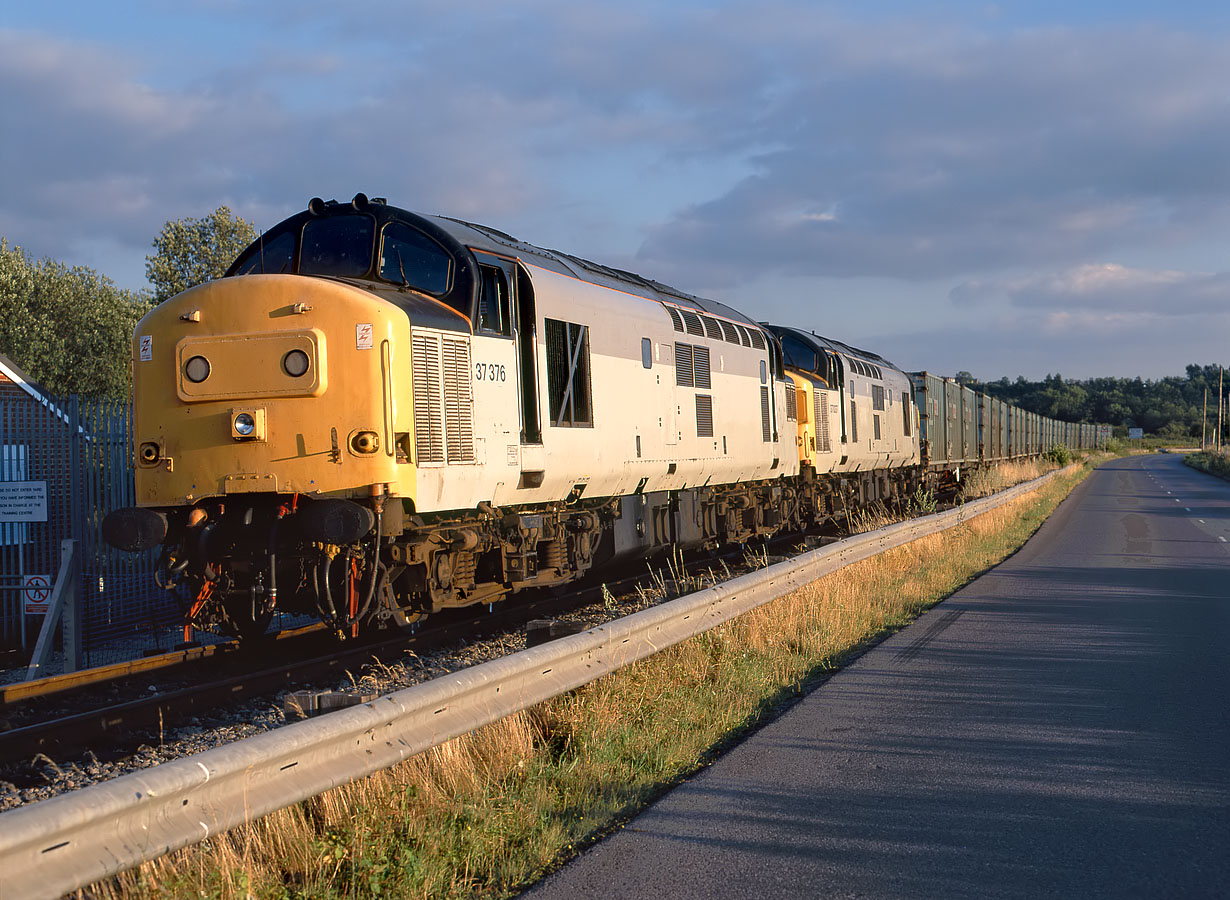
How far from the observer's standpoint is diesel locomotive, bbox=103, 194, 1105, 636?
26.7ft

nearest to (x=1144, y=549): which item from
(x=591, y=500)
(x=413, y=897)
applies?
(x=591, y=500)

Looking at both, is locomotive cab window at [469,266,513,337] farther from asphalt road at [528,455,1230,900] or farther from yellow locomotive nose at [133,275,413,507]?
asphalt road at [528,455,1230,900]

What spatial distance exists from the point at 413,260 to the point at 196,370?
6.61 feet

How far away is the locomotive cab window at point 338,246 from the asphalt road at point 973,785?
5.26 m

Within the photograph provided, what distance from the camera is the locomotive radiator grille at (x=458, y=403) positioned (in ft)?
28.4

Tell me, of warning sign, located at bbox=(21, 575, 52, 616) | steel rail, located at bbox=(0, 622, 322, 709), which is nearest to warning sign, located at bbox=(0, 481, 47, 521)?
warning sign, located at bbox=(21, 575, 52, 616)

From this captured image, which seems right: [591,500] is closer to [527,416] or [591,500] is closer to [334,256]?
[527,416]

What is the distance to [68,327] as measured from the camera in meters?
37.3

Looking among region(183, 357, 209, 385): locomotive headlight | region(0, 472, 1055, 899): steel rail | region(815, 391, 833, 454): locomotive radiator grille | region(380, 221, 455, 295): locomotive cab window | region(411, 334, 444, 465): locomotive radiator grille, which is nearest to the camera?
region(0, 472, 1055, 899): steel rail

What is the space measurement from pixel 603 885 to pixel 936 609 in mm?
7506

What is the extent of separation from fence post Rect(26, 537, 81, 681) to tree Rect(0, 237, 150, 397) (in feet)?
88.0

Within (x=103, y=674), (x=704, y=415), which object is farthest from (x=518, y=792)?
(x=704, y=415)

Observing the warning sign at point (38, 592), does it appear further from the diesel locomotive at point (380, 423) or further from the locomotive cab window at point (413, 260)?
the locomotive cab window at point (413, 260)

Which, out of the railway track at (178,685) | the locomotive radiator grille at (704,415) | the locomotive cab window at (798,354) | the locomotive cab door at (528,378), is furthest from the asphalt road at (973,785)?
the locomotive cab window at (798,354)
